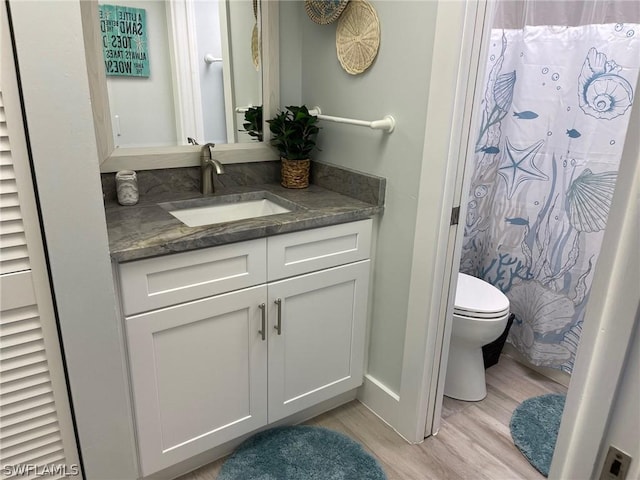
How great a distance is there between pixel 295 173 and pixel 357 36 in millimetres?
581

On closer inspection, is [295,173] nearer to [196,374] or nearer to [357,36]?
[357,36]

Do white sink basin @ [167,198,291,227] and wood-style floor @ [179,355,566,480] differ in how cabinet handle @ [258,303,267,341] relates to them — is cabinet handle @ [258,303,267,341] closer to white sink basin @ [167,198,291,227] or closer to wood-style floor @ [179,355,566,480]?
white sink basin @ [167,198,291,227]

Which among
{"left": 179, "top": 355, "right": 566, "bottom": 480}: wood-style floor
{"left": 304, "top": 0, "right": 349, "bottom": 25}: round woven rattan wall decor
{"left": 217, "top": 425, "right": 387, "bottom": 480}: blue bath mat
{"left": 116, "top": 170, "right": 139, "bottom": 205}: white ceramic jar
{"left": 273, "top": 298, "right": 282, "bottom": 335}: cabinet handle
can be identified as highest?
{"left": 304, "top": 0, "right": 349, "bottom": 25}: round woven rattan wall decor

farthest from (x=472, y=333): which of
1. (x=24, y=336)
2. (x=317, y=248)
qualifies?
(x=24, y=336)

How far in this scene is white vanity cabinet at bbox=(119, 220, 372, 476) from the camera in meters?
1.39

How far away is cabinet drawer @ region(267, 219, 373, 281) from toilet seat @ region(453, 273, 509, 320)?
0.52m

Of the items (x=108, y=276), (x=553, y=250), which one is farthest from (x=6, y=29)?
(x=553, y=250)

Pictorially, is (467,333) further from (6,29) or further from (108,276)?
(6,29)

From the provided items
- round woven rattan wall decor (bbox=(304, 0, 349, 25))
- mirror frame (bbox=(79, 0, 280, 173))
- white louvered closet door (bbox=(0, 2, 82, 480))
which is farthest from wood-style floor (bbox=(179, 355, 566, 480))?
round woven rattan wall decor (bbox=(304, 0, 349, 25))

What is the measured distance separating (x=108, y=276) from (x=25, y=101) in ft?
1.38

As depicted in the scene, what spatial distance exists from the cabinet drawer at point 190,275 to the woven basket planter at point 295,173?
529mm

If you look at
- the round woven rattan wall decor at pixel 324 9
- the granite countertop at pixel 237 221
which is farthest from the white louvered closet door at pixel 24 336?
the round woven rattan wall decor at pixel 324 9

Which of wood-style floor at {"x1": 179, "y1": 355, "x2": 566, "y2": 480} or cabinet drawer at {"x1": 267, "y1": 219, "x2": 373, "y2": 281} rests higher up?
cabinet drawer at {"x1": 267, "y1": 219, "x2": 373, "y2": 281}

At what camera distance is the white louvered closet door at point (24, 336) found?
36.6 inches
